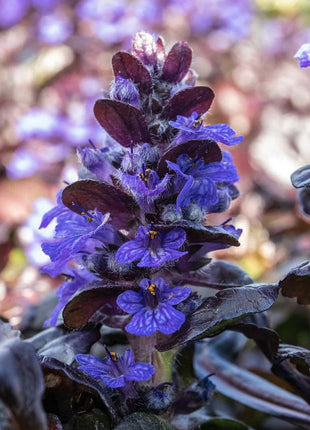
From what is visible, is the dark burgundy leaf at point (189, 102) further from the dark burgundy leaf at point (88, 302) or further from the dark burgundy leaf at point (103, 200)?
the dark burgundy leaf at point (88, 302)

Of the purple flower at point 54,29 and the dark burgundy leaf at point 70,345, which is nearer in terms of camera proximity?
the dark burgundy leaf at point 70,345

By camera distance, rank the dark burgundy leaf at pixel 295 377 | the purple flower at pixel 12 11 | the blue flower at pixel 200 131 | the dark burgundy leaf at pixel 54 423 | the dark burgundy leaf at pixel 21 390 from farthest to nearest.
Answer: the purple flower at pixel 12 11 < the dark burgundy leaf at pixel 295 377 < the blue flower at pixel 200 131 < the dark burgundy leaf at pixel 54 423 < the dark burgundy leaf at pixel 21 390

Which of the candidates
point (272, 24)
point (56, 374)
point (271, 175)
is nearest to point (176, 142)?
point (56, 374)

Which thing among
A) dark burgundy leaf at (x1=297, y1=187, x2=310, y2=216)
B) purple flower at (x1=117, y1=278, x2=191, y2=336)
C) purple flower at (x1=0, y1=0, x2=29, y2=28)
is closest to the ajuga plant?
purple flower at (x1=117, y1=278, x2=191, y2=336)

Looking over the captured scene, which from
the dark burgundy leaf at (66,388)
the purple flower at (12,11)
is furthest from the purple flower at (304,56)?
the purple flower at (12,11)

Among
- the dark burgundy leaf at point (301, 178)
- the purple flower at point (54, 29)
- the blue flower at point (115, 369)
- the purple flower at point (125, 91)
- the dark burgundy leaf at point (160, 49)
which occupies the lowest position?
the blue flower at point (115, 369)

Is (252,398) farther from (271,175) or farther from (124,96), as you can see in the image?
(271,175)
